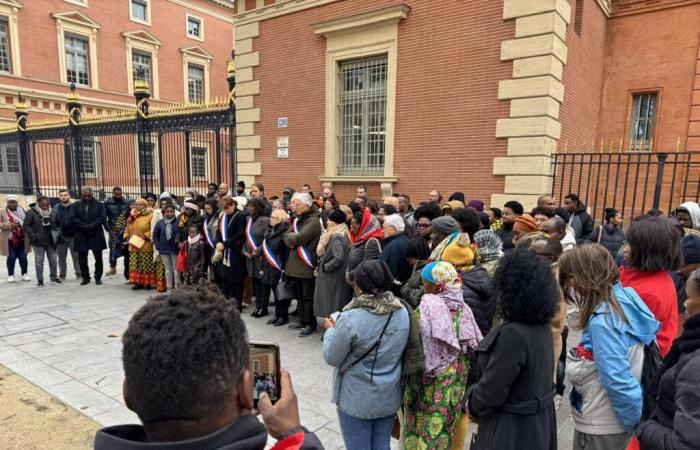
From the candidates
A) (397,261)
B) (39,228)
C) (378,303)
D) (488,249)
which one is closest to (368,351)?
(378,303)

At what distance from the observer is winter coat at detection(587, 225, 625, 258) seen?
6227 mm

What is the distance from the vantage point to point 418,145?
9.00m

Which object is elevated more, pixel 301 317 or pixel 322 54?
pixel 322 54

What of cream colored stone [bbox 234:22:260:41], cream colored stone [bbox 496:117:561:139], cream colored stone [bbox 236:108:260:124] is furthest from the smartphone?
cream colored stone [bbox 234:22:260:41]

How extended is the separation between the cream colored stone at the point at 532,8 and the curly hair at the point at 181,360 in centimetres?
835

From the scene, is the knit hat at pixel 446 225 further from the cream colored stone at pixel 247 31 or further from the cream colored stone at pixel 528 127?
the cream colored stone at pixel 247 31

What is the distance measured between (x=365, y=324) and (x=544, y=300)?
1020mm

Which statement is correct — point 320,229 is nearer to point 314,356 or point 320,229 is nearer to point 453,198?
point 314,356

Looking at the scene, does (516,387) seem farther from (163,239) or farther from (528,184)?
(163,239)

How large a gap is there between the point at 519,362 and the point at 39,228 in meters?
9.16

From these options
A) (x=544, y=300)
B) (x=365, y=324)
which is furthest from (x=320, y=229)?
(x=544, y=300)

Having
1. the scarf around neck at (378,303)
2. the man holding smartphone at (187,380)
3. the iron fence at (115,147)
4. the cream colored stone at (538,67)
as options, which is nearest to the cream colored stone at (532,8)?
the cream colored stone at (538,67)

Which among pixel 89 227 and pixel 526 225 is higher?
pixel 526 225

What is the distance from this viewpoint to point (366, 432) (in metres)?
2.75
